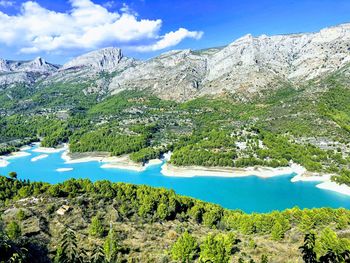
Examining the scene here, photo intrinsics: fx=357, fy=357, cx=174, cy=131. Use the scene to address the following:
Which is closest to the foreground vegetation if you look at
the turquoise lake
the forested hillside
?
the turquoise lake

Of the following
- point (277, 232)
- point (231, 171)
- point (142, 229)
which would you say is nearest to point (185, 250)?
point (142, 229)

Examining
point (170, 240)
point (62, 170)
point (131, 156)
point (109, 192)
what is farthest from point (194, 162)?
point (170, 240)

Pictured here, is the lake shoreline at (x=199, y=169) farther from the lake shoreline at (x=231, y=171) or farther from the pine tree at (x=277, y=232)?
the pine tree at (x=277, y=232)

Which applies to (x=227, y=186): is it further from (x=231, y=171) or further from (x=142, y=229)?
(x=142, y=229)

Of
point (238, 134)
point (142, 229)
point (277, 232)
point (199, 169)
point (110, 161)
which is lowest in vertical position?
point (277, 232)

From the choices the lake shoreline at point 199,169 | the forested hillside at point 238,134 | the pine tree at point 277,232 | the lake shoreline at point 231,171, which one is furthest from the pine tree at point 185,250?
the lake shoreline at point 231,171

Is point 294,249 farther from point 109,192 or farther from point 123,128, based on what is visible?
point 123,128

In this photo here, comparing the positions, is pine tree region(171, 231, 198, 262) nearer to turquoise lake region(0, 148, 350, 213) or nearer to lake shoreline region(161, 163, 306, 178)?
turquoise lake region(0, 148, 350, 213)
